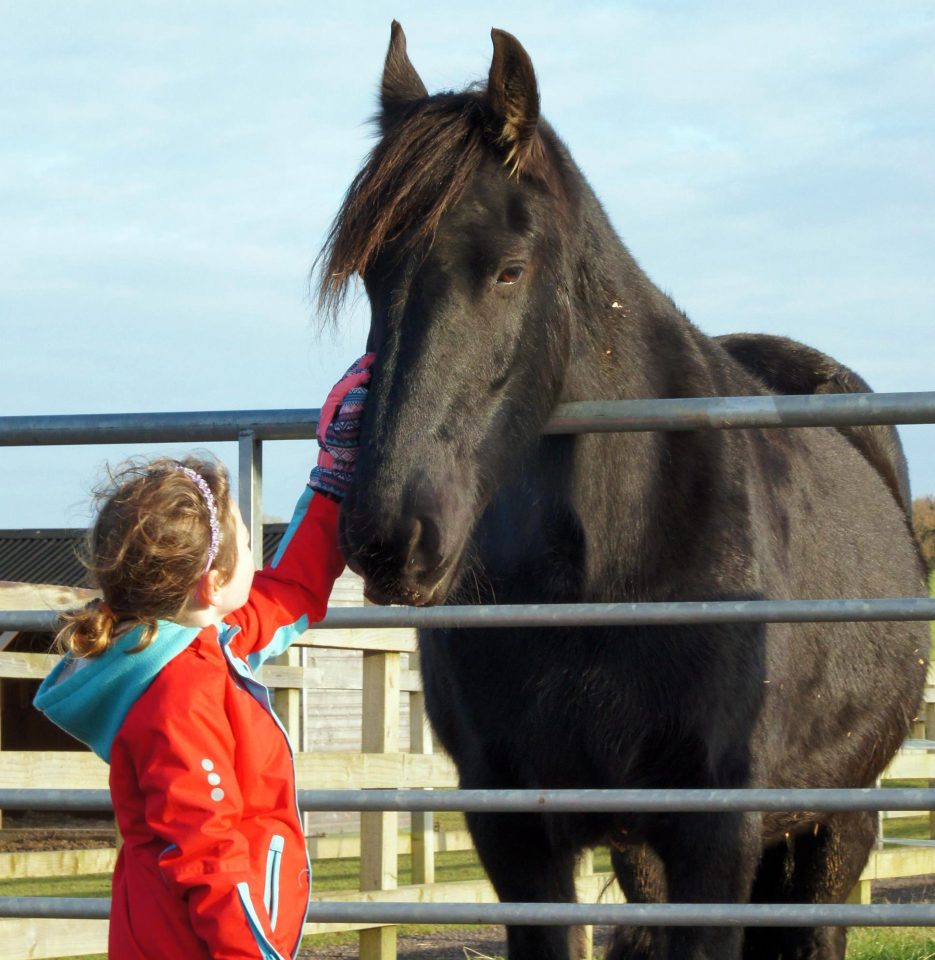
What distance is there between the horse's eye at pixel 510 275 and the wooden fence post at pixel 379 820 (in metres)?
3.53

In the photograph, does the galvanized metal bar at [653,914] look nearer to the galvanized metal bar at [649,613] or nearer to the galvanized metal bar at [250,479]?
the galvanized metal bar at [649,613]

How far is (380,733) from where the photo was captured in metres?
6.00

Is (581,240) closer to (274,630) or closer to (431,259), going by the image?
(431,259)

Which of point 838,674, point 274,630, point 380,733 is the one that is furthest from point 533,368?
point 380,733

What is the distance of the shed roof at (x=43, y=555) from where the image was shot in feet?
52.4

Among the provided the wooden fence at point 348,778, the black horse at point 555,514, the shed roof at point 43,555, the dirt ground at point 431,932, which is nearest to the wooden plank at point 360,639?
the wooden fence at point 348,778

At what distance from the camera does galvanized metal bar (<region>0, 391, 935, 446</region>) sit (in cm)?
227

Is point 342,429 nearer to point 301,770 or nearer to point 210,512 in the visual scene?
point 210,512

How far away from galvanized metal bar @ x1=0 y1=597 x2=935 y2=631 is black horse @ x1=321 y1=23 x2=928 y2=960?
0.35ft

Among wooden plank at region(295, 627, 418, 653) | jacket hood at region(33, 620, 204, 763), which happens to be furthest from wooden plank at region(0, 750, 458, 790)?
jacket hood at region(33, 620, 204, 763)

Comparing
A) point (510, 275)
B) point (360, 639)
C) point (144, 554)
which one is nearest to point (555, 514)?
point (510, 275)

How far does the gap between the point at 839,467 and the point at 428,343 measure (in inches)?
93.7

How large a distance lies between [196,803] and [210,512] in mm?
424

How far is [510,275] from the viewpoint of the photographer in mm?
2633
